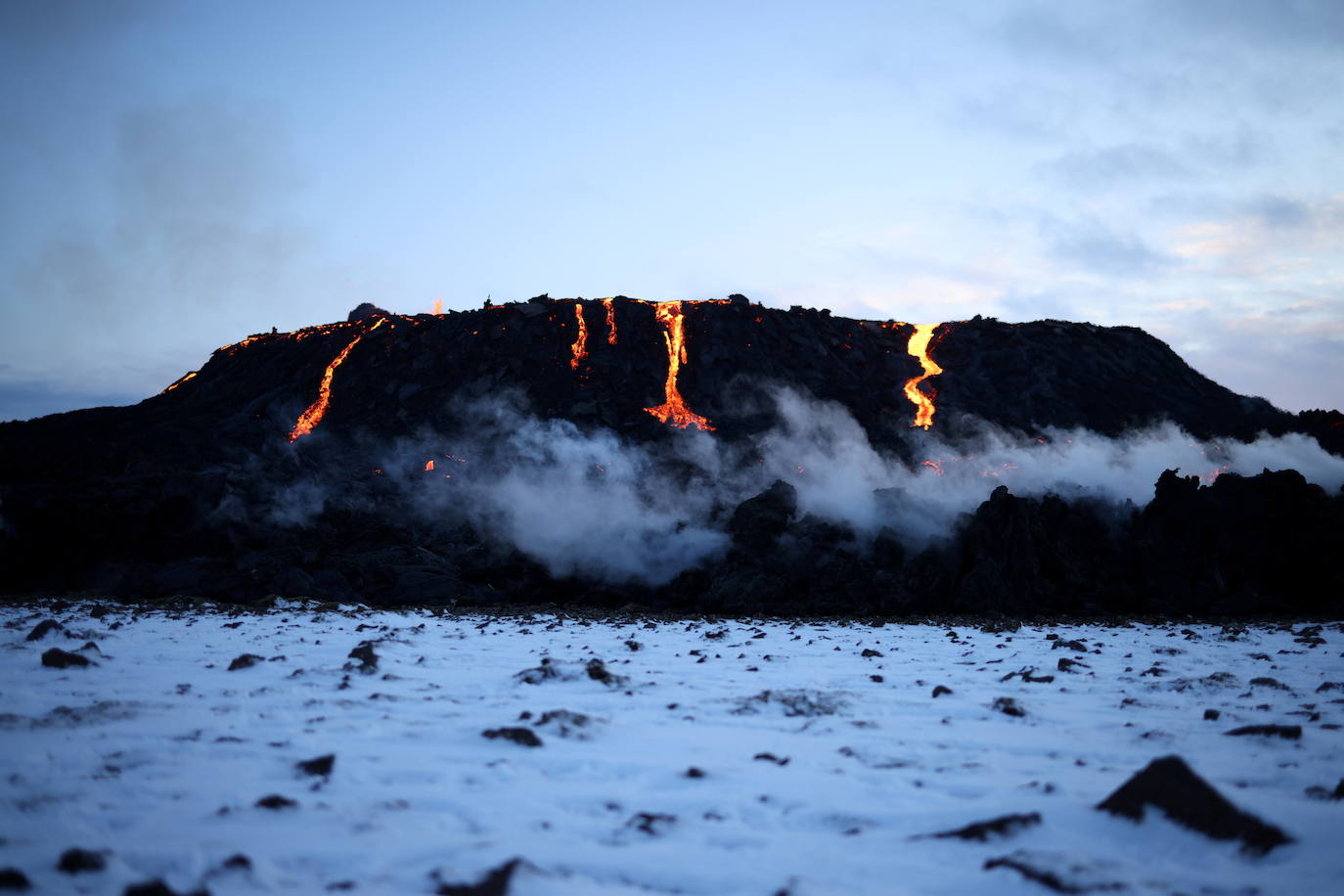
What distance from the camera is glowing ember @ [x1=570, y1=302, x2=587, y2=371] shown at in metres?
57.4

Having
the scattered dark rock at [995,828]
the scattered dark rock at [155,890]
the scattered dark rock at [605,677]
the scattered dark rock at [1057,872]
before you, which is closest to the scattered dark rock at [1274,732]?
the scattered dark rock at [995,828]

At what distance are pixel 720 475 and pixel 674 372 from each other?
1228cm

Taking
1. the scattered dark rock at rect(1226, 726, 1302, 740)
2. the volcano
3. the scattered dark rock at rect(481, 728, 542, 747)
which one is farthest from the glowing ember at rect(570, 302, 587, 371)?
the scattered dark rock at rect(1226, 726, 1302, 740)

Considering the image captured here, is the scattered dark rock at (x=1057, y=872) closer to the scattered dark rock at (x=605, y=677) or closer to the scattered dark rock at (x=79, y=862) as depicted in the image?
the scattered dark rock at (x=79, y=862)

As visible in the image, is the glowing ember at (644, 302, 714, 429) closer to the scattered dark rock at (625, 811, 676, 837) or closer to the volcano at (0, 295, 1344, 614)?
the volcano at (0, 295, 1344, 614)

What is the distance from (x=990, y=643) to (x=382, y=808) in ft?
46.5

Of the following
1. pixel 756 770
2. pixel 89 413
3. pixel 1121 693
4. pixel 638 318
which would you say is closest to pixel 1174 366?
pixel 638 318

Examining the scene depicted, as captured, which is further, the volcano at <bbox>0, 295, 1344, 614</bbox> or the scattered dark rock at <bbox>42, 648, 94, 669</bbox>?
the volcano at <bbox>0, 295, 1344, 614</bbox>

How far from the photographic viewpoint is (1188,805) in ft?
12.5

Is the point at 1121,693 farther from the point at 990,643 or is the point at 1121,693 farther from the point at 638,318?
the point at 638,318

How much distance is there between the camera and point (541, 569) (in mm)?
35844

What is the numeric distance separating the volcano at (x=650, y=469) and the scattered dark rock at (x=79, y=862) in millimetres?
27549

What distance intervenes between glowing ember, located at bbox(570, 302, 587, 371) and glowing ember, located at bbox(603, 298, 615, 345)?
6.22 ft

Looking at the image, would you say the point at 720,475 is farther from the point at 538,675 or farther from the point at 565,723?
the point at 565,723
